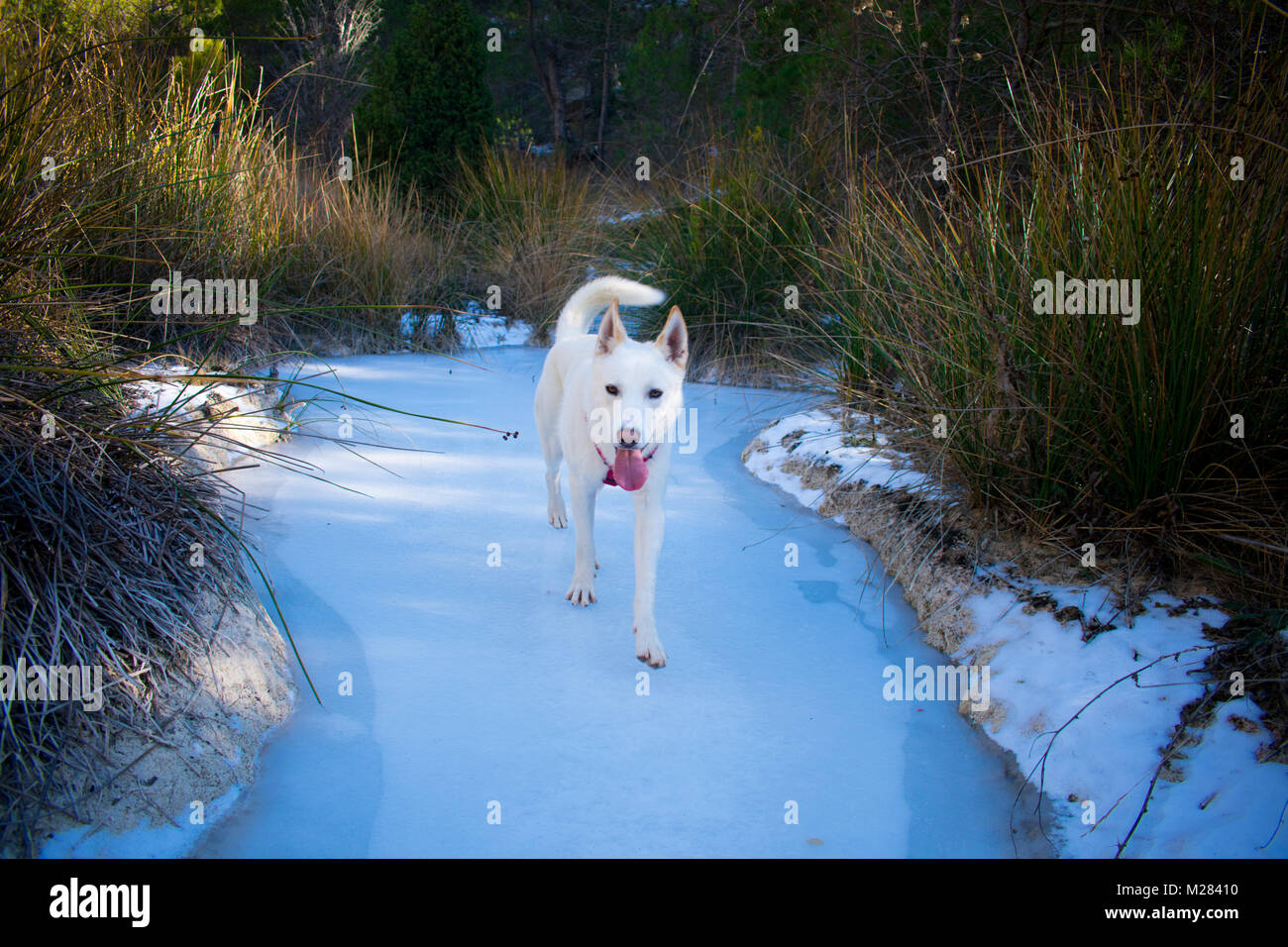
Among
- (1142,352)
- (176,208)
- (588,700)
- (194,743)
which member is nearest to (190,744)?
(194,743)

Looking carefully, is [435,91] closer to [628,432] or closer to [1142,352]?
[628,432]

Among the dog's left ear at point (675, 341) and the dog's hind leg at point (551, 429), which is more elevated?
the dog's left ear at point (675, 341)

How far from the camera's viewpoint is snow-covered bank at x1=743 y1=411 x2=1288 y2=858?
1650mm

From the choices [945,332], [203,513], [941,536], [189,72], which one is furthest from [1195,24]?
[189,72]

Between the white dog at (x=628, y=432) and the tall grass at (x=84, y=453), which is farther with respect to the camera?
the white dog at (x=628, y=432)

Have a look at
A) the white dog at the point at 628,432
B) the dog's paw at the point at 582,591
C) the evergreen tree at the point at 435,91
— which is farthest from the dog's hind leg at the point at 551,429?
the evergreen tree at the point at 435,91

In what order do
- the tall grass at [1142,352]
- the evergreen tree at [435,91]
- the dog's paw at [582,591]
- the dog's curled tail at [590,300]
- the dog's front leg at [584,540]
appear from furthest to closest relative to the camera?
the evergreen tree at [435,91], the dog's curled tail at [590,300], the dog's paw at [582,591], the dog's front leg at [584,540], the tall grass at [1142,352]

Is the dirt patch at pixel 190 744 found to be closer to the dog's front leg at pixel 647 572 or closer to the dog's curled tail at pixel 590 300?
the dog's front leg at pixel 647 572

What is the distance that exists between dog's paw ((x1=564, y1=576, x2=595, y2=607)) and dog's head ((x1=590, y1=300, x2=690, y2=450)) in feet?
1.90

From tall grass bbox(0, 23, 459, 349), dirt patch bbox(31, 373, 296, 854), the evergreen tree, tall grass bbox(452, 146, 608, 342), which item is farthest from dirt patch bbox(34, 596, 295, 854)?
the evergreen tree

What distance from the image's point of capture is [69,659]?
5.66 ft

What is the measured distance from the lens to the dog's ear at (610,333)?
2.54 m

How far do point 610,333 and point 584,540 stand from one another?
726 millimetres

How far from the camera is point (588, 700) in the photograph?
227cm
